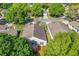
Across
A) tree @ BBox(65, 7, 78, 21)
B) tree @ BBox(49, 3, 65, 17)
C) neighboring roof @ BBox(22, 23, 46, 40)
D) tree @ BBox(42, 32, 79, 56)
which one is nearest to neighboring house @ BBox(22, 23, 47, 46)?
neighboring roof @ BBox(22, 23, 46, 40)

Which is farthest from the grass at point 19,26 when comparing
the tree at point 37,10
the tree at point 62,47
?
the tree at point 62,47

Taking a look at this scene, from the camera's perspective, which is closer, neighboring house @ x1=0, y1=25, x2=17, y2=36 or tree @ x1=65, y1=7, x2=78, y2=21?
neighboring house @ x1=0, y1=25, x2=17, y2=36

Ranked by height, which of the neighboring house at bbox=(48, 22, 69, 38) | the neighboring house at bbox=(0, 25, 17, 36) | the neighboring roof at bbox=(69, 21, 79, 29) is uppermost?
the neighboring roof at bbox=(69, 21, 79, 29)

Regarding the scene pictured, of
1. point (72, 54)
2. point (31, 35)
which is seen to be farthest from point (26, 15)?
point (72, 54)

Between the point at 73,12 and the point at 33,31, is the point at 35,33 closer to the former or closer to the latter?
the point at 33,31

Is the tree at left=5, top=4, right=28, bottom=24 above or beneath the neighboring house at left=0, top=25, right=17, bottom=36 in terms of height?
above

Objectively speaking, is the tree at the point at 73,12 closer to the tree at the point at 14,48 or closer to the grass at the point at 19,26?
the grass at the point at 19,26

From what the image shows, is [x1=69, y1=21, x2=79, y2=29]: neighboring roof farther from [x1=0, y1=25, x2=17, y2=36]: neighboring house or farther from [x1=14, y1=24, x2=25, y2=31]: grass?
[x1=0, y1=25, x2=17, y2=36]: neighboring house
